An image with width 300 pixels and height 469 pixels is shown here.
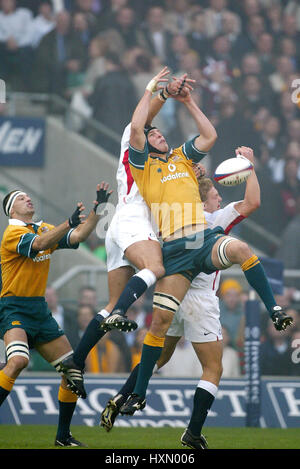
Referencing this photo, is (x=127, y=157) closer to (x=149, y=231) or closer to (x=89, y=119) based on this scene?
(x=149, y=231)

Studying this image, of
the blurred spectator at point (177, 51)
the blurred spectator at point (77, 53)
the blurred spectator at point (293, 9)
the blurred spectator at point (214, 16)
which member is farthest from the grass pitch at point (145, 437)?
the blurred spectator at point (293, 9)

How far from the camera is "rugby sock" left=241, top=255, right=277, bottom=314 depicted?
7.07 metres

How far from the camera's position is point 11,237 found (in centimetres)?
760

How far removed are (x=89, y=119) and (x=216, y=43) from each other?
2744 millimetres

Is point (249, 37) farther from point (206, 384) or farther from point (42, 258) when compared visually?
point (206, 384)

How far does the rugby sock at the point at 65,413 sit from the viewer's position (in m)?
7.73

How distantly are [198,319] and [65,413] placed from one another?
1417mm

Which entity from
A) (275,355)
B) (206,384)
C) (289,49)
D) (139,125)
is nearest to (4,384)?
(206,384)

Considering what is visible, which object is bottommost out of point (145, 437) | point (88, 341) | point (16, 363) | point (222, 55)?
point (145, 437)

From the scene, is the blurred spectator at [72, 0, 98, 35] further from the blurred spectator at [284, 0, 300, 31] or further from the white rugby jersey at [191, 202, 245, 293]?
the white rugby jersey at [191, 202, 245, 293]

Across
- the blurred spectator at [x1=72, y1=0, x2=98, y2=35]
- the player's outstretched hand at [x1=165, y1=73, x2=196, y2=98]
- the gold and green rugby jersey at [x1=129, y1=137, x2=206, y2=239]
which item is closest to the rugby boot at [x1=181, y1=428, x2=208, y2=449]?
the gold and green rugby jersey at [x1=129, y1=137, x2=206, y2=239]

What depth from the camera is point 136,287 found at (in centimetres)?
701

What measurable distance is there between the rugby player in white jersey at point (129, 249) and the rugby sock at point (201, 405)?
0.95 meters
